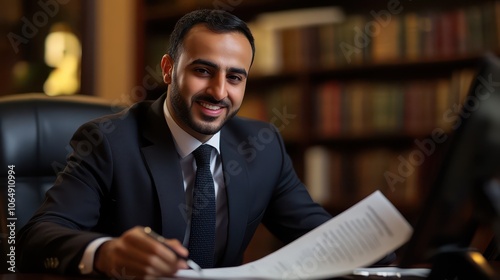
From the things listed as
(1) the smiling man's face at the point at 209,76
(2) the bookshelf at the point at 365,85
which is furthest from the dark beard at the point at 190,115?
(2) the bookshelf at the point at 365,85

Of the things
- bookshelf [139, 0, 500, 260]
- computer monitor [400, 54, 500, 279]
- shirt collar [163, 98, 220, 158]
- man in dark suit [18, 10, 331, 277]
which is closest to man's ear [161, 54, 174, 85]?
man in dark suit [18, 10, 331, 277]

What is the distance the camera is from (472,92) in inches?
33.8

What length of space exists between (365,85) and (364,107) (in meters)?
0.11

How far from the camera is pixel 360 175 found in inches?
119

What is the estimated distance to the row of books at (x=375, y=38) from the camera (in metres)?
2.73

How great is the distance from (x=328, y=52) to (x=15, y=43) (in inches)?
69.1

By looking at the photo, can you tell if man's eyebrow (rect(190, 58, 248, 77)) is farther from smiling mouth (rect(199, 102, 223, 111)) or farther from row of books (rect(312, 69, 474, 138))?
row of books (rect(312, 69, 474, 138))

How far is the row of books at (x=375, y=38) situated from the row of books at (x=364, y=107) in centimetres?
→ 12

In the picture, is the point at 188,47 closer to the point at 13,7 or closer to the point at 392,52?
the point at 392,52

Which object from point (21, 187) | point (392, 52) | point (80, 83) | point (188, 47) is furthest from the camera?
point (80, 83)

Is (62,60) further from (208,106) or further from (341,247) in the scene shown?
(341,247)

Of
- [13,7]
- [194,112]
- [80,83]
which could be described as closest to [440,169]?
[194,112]

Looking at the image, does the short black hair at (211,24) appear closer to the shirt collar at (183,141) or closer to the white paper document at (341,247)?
the shirt collar at (183,141)

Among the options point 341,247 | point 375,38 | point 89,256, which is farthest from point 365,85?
point 89,256
